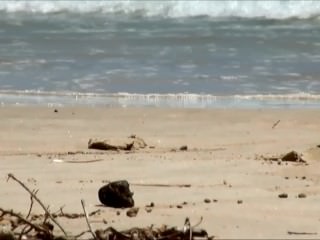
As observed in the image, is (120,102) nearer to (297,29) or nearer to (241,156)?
(241,156)

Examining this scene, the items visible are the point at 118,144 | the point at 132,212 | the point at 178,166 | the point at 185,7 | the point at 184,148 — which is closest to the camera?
the point at 132,212

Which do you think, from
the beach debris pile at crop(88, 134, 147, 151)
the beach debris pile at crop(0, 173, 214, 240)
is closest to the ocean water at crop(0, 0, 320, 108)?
the beach debris pile at crop(88, 134, 147, 151)

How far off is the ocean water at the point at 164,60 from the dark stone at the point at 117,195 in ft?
13.6

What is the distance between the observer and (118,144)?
562 cm

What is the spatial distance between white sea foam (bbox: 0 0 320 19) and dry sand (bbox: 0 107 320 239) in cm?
1172

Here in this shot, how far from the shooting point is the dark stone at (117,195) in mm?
3693

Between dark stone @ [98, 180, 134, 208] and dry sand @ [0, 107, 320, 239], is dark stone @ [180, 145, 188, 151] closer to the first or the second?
dry sand @ [0, 107, 320, 239]

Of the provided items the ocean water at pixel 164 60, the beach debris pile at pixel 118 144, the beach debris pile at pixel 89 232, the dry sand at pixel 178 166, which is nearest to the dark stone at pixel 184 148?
the dry sand at pixel 178 166

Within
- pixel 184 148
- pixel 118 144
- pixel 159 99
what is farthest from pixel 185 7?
pixel 118 144

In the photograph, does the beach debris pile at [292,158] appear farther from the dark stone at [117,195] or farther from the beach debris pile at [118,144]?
the dark stone at [117,195]

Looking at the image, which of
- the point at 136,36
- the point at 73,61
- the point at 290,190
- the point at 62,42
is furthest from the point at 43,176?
the point at 136,36

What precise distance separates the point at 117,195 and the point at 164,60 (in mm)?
7151

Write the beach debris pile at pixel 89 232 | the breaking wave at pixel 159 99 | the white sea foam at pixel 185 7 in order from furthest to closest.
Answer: the white sea foam at pixel 185 7 → the breaking wave at pixel 159 99 → the beach debris pile at pixel 89 232

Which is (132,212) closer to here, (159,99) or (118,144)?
(118,144)
